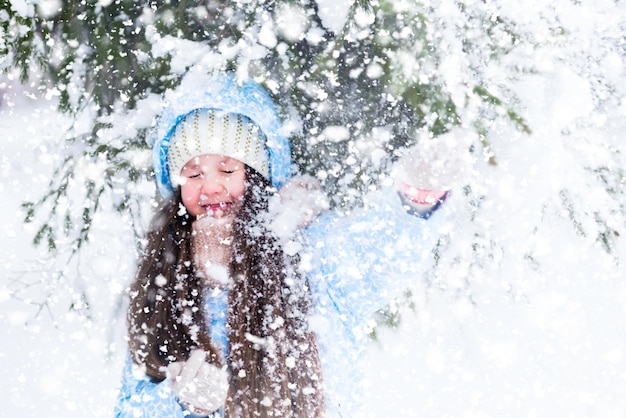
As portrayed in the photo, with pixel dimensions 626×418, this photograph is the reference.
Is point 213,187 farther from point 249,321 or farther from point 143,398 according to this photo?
point 143,398

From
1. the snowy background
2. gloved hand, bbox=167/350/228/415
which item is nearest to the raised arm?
gloved hand, bbox=167/350/228/415

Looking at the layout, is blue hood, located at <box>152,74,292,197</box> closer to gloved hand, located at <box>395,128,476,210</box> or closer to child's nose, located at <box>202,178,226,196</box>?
child's nose, located at <box>202,178,226,196</box>

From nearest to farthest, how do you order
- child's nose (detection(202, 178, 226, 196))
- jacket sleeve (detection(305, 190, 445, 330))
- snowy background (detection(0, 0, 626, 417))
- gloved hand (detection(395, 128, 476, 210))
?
gloved hand (detection(395, 128, 476, 210)) → jacket sleeve (detection(305, 190, 445, 330)) → child's nose (detection(202, 178, 226, 196)) → snowy background (detection(0, 0, 626, 417))

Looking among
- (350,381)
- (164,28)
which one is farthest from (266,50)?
(350,381)

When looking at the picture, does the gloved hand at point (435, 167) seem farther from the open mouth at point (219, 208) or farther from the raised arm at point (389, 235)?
the open mouth at point (219, 208)

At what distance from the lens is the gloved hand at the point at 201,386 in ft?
7.52

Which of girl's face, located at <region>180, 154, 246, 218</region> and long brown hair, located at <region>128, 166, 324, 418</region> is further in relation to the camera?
girl's face, located at <region>180, 154, 246, 218</region>

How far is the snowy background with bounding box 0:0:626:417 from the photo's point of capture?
8.75 ft

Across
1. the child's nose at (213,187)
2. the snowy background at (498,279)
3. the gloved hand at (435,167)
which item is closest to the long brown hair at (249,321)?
the child's nose at (213,187)

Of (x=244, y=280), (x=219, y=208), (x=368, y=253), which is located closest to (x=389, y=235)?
(x=368, y=253)

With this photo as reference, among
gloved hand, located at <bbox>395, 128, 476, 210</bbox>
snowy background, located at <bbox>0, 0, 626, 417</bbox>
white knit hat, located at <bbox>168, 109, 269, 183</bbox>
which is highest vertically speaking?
gloved hand, located at <bbox>395, 128, 476, 210</bbox>

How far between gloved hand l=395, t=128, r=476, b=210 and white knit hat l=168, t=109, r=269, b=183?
70cm

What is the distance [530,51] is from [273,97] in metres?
1.19

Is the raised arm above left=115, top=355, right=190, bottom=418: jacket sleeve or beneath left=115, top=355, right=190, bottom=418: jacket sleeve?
above
